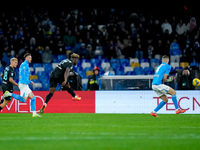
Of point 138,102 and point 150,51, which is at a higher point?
point 150,51

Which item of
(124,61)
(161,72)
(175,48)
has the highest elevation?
(175,48)

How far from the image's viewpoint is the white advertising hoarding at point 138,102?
16.6m

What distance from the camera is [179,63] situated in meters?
22.9

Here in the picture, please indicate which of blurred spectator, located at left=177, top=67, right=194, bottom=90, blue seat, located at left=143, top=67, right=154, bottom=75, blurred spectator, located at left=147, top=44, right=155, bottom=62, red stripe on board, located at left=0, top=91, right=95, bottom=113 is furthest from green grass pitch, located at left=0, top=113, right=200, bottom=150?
blurred spectator, located at left=147, top=44, right=155, bottom=62

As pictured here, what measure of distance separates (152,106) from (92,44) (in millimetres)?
8835

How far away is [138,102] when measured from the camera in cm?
1698

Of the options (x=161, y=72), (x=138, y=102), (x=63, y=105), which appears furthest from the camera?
(x=63, y=105)

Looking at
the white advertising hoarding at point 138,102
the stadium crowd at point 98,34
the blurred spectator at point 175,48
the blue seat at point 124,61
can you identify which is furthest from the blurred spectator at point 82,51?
the white advertising hoarding at point 138,102

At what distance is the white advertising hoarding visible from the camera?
54.3 ft

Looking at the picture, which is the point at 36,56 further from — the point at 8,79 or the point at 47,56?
the point at 8,79

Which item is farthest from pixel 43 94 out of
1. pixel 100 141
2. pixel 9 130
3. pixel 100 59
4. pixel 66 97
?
pixel 100 141

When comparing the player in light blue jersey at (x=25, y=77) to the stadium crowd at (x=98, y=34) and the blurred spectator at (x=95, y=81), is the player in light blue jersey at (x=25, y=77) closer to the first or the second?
the blurred spectator at (x=95, y=81)

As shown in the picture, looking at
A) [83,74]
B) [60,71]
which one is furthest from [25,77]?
[83,74]

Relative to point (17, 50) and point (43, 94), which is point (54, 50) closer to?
point (17, 50)
